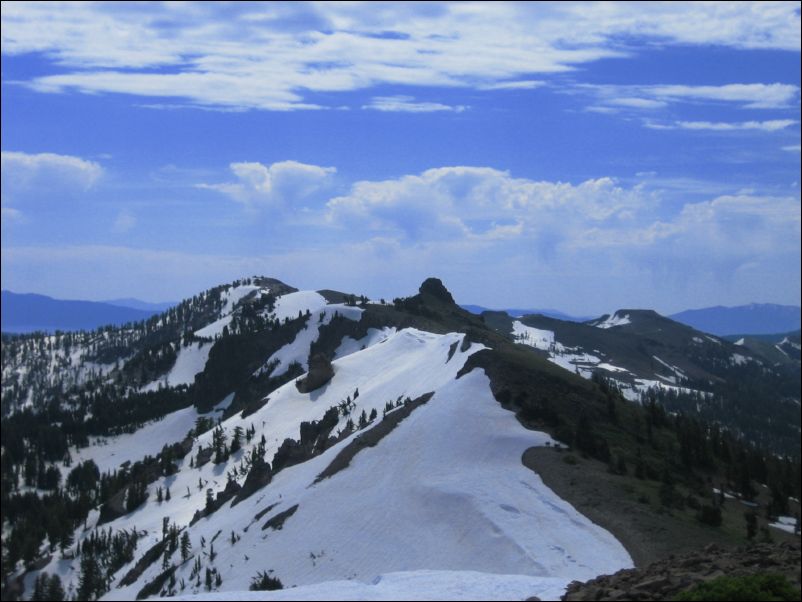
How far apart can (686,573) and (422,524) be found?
27187 millimetres

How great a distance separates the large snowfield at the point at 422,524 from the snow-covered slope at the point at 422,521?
10cm

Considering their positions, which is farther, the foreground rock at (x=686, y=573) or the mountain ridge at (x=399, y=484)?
the mountain ridge at (x=399, y=484)

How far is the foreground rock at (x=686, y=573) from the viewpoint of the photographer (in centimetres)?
1927

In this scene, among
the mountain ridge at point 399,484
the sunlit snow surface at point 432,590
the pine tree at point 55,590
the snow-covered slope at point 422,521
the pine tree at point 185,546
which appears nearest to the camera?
the sunlit snow surface at point 432,590

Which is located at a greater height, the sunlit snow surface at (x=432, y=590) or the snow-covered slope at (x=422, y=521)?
the sunlit snow surface at (x=432, y=590)

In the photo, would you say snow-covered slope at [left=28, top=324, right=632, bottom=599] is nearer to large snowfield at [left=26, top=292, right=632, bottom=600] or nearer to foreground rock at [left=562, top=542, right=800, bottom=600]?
large snowfield at [left=26, top=292, right=632, bottom=600]

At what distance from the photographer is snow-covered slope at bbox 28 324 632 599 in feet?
126

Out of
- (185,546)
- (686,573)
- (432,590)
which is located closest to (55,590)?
(185,546)

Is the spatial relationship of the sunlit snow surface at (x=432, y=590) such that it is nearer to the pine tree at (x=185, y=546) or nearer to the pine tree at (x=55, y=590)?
the pine tree at (x=185, y=546)

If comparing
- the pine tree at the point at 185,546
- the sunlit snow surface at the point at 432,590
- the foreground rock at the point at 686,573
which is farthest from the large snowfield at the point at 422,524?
the foreground rock at the point at 686,573

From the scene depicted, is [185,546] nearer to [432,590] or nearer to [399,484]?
[399,484]

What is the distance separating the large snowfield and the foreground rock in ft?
4.62

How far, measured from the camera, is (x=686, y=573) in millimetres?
20469

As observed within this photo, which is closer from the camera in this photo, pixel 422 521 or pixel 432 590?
pixel 432 590
